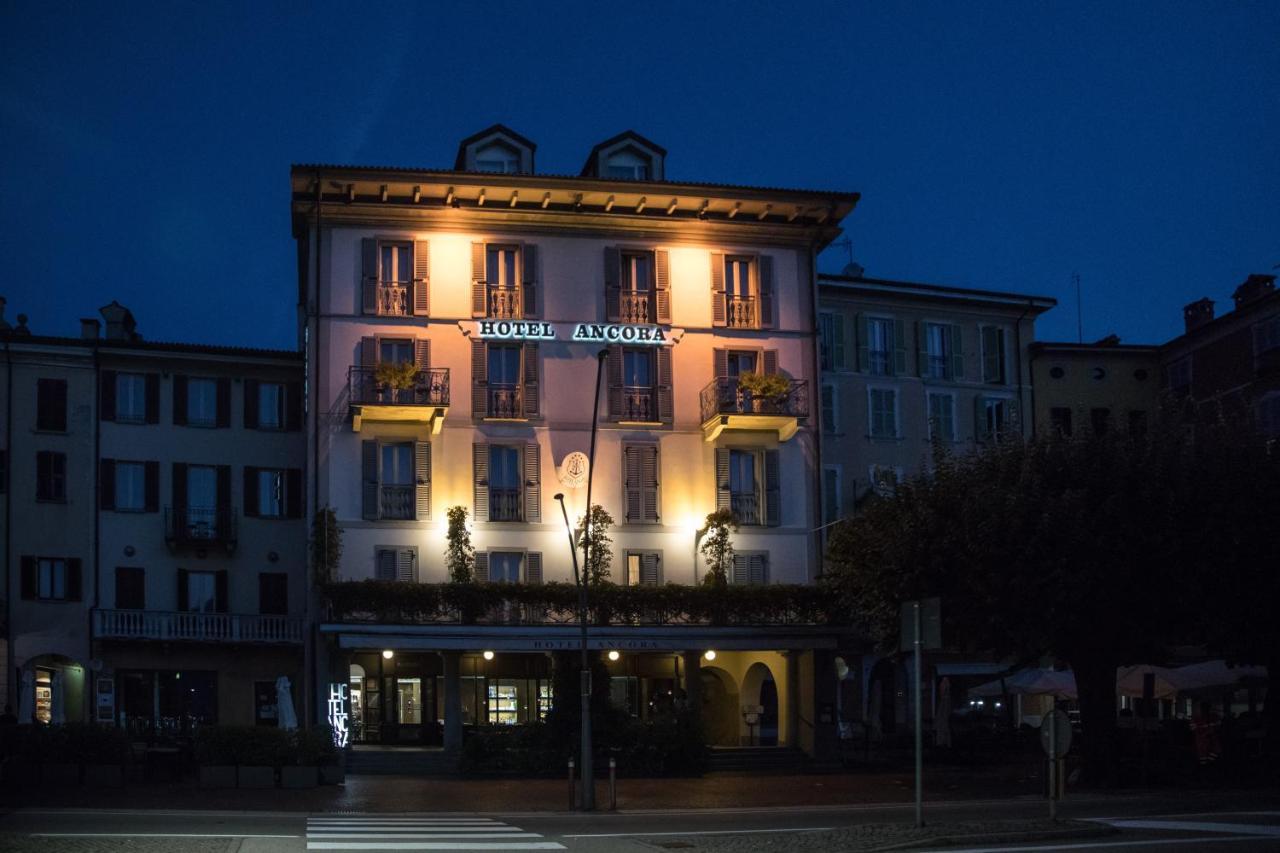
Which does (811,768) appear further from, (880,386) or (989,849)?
(989,849)

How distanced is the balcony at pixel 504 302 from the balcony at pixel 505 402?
2039 mm

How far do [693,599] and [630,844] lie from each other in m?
22.5

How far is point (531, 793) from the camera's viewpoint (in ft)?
114

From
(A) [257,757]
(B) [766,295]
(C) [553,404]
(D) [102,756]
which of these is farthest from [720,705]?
(D) [102,756]

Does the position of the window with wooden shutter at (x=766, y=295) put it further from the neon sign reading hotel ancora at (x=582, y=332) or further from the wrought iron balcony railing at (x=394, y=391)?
the wrought iron balcony railing at (x=394, y=391)

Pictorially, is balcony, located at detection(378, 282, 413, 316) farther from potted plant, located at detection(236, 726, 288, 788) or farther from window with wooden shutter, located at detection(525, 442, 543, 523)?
potted plant, located at detection(236, 726, 288, 788)

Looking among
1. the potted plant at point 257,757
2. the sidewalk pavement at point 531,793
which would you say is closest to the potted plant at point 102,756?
the sidewalk pavement at point 531,793

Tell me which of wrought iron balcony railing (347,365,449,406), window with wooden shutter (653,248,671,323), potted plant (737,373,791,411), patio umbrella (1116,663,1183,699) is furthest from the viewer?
window with wooden shutter (653,248,671,323)

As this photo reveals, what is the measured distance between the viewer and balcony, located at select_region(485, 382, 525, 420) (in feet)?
150

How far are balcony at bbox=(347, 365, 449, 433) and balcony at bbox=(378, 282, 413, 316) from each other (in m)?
1.91

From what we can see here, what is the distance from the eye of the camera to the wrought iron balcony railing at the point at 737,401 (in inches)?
1832

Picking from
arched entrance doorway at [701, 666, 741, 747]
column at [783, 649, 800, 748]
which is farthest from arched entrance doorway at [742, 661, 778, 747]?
column at [783, 649, 800, 748]

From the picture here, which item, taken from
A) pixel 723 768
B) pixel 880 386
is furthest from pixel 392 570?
pixel 880 386

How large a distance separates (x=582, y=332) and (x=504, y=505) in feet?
17.7
